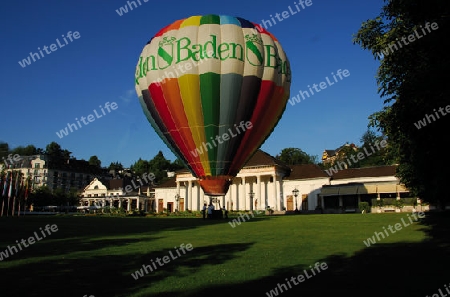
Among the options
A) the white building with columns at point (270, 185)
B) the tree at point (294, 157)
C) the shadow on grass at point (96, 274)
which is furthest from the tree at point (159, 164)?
the shadow on grass at point (96, 274)

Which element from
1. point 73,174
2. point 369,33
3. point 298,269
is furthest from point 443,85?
point 73,174

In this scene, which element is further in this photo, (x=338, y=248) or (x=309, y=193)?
(x=309, y=193)

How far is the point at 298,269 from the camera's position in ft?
29.1

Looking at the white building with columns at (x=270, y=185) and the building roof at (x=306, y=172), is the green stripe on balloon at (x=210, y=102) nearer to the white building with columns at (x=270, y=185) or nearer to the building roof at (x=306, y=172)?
the white building with columns at (x=270, y=185)

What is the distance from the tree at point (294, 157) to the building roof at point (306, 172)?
104 ft

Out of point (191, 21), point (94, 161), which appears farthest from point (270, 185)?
point (94, 161)

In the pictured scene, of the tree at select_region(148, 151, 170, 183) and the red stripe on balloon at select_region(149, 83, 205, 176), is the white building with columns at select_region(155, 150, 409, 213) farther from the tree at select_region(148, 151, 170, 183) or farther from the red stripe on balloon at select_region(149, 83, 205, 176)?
the tree at select_region(148, 151, 170, 183)

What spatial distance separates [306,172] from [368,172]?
9.84m

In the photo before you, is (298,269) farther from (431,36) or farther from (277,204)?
(277,204)

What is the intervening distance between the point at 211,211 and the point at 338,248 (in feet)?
63.9

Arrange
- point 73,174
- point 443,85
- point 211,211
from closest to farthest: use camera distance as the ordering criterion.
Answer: point 443,85, point 211,211, point 73,174

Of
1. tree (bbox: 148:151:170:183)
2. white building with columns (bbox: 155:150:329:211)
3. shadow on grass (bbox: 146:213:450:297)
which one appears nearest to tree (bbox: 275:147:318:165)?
white building with columns (bbox: 155:150:329:211)

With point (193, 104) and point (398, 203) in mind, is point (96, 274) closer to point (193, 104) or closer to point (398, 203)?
point (193, 104)

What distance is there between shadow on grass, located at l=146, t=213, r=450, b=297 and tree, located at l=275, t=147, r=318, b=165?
87.6m
